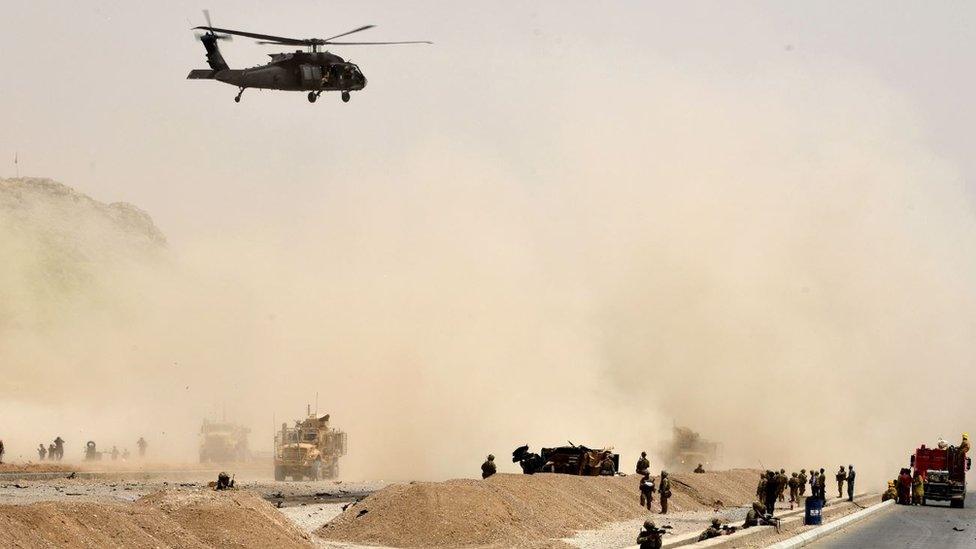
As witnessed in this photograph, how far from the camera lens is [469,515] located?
33938 mm

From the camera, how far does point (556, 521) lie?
38781mm

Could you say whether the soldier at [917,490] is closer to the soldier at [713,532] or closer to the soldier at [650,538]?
the soldier at [713,532]

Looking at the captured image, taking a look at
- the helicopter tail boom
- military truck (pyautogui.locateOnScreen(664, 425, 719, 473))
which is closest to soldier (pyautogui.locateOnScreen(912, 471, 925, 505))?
military truck (pyautogui.locateOnScreen(664, 425, 719, 473))

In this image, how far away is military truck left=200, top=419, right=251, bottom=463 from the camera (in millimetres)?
83000

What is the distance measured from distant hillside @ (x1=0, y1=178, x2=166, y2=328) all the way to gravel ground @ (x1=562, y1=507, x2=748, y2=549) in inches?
4945

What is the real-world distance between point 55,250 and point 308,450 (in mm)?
126923

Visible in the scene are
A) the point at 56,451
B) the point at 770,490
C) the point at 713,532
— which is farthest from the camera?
the point at 56,451

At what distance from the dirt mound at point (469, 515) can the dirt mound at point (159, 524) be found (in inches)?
207

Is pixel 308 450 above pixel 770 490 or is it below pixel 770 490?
above

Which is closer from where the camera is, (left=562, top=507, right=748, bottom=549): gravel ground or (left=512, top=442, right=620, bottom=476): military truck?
(left=562, top=507, right=748, bottom=549): gravel ground

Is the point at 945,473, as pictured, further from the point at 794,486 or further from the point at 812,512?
the point at 812,512

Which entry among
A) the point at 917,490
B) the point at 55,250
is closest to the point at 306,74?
the point at 917,490

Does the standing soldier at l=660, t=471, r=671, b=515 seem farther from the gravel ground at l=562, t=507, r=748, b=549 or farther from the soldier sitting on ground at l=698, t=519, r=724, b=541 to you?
the soldier sitting on ground at l=698, t=519, r=724, b=541

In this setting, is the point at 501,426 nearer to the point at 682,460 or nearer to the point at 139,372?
the point at 682,460
